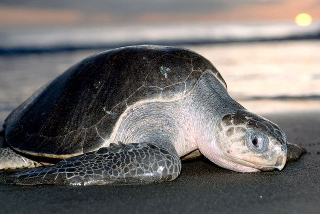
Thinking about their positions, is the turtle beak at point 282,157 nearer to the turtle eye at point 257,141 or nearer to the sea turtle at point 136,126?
the sea turtle at point 136,126

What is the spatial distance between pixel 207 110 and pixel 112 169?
1.02 metres

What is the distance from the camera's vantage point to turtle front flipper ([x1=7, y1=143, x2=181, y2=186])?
3143 mm

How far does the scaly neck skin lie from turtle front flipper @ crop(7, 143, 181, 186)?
427 mm

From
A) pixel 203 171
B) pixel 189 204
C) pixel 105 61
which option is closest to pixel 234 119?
pixel 203 171

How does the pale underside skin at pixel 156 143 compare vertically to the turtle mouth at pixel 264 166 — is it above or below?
above

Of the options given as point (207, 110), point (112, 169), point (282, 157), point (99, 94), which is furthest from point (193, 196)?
point (99, 94)

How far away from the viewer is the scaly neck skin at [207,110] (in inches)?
141

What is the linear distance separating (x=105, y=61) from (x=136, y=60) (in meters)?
0.31

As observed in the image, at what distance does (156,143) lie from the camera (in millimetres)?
3520

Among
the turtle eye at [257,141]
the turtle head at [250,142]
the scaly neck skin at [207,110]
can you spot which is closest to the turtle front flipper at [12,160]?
the scaly neck skin at [207,110]

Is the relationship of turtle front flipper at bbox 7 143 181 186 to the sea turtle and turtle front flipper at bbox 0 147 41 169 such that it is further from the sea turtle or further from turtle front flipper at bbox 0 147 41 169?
turtle front flipper at bbox 0 147 41 169

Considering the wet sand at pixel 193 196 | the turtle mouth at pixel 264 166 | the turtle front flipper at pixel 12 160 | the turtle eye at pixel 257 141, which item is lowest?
the turtle front flipper at pixel 12 160

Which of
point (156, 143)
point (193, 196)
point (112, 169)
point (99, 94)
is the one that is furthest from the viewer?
point (99, 94)

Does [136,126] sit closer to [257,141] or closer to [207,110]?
[207,110]
